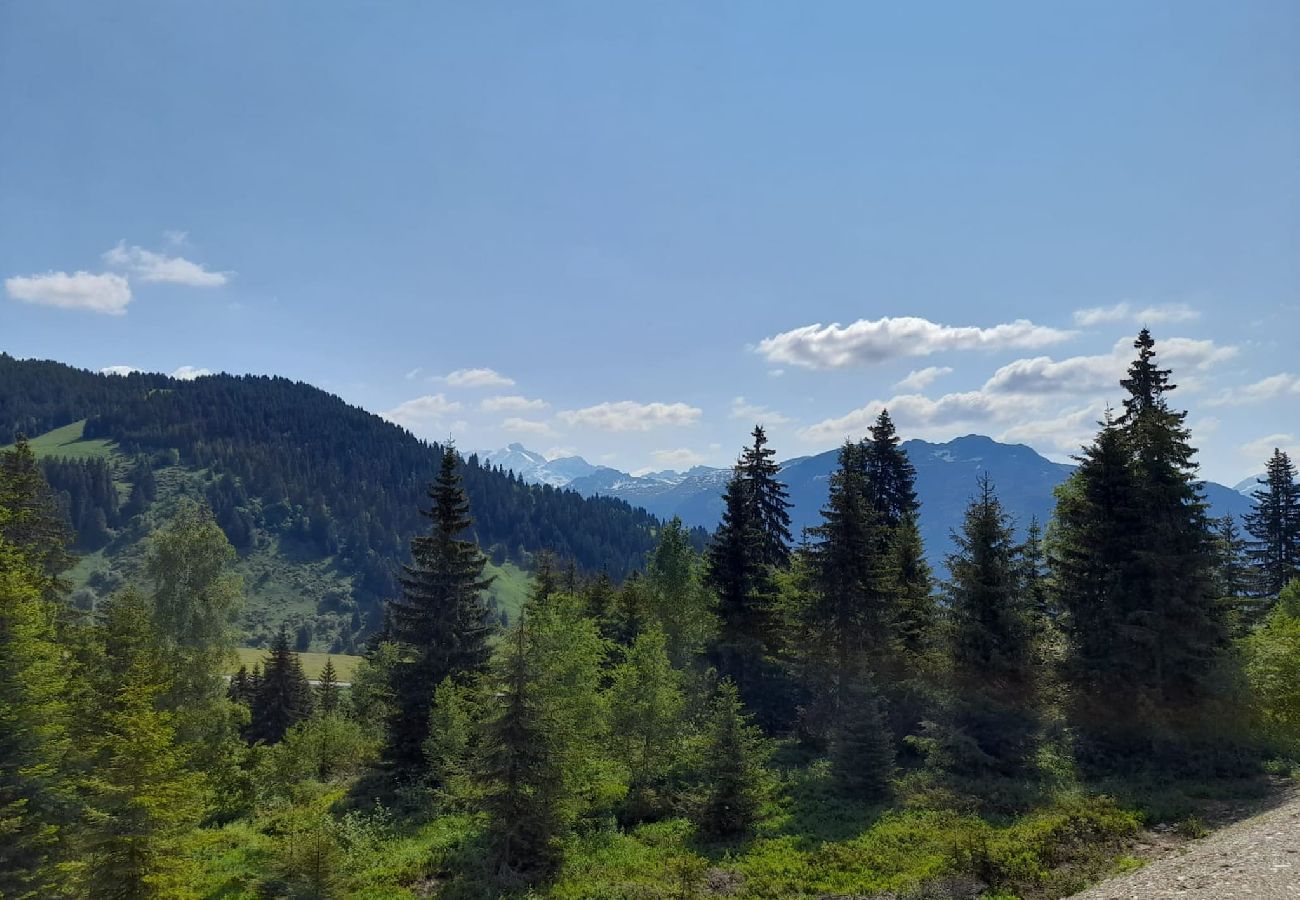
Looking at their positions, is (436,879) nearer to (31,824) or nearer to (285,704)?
(31,824)

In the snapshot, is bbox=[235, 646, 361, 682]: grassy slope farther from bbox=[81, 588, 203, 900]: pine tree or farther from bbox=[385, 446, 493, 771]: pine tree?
bbox=[81, 588, 203, 900]: pine tree

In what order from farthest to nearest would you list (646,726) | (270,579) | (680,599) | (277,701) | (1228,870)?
(270,579), (277,701), (680,599), (646,726), (1228,870)

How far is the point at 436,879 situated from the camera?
71.3 feet

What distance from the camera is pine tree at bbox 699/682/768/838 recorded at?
24.1 metres

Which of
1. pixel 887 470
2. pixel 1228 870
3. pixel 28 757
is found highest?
pixel 887 470

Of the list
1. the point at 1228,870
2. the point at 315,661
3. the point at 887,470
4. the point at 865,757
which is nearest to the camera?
the point at 1228,870

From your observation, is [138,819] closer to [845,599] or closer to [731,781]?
[731,781]

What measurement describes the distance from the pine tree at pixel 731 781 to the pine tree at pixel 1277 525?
47.4 meters

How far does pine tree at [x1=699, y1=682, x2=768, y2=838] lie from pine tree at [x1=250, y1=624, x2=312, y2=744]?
151 ft

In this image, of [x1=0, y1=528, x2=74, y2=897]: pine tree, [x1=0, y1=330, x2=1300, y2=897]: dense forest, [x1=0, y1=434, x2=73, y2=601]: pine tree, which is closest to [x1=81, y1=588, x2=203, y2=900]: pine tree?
[x1=0, y1=330, x2=1300, y2=897]: dense forest

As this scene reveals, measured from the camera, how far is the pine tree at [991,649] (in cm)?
2714

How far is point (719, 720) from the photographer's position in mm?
24766

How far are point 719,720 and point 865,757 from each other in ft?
21.2

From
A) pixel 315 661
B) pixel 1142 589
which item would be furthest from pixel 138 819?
pixel 315 661
